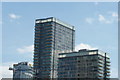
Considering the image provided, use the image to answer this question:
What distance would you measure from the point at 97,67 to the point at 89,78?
10.1 metres

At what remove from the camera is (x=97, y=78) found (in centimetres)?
19738

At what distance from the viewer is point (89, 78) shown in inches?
7854

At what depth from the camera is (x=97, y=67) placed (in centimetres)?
19962

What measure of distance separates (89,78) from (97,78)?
604cm

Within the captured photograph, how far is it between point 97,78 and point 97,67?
8.17 metres
